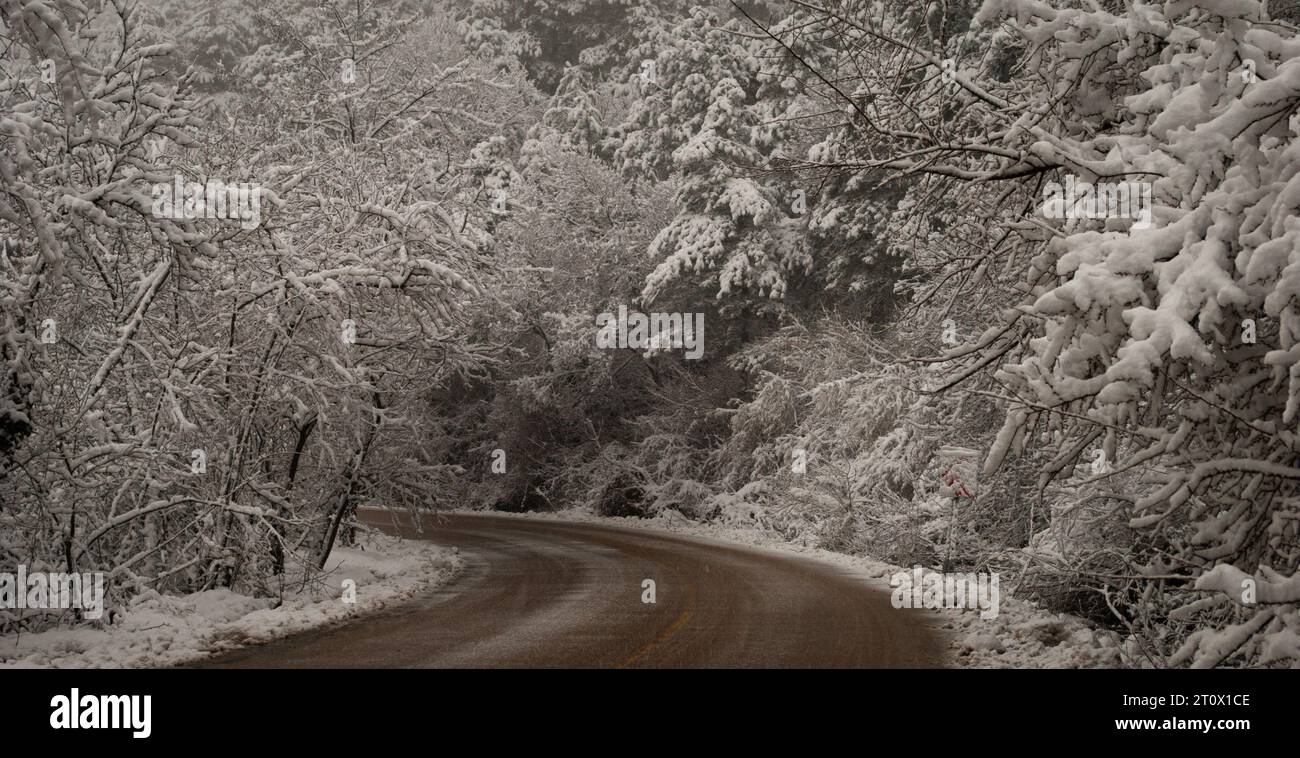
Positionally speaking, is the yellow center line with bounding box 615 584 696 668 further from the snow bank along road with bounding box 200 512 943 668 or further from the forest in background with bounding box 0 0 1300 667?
the forest in background with bounding box 0 0 1300 667

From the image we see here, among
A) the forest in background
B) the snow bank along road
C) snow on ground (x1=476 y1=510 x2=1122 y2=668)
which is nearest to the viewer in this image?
the forest in background

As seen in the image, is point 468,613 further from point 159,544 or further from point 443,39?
point 443,39

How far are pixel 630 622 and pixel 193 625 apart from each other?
14.6 feet

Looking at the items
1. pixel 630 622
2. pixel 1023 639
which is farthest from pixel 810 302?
pixel 1023 639

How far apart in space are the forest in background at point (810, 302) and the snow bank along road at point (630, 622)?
173 centimetres

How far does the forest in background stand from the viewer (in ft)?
20.0

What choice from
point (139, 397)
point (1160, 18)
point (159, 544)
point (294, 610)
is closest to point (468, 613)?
point (294, 610)

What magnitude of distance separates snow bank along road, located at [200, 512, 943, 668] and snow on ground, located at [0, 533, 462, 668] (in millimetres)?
371

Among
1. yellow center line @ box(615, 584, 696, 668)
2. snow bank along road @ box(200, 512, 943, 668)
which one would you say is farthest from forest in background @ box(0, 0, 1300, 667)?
yellow center line @ box(615, 584, 696, 668)

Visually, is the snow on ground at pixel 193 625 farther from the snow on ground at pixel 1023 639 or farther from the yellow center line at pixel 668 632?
the snow on ground at pixel 1023 639

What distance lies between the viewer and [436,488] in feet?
66.2

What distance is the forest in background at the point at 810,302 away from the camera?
20.0 feet

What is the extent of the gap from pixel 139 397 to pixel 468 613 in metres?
4.39

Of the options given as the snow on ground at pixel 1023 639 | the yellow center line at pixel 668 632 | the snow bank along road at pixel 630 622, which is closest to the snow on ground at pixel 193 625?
the snow bank along road at pixel 630 622
